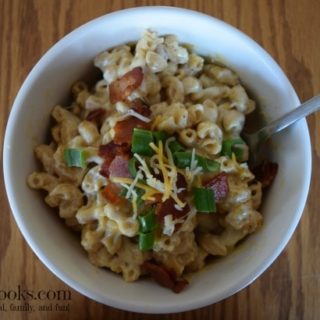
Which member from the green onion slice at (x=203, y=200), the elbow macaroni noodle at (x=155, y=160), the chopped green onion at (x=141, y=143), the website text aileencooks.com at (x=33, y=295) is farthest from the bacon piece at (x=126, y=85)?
the website text aileencooks.com at (x=33, y=295)

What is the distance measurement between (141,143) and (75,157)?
15 centimetres

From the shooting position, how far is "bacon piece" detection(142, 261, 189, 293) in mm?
996

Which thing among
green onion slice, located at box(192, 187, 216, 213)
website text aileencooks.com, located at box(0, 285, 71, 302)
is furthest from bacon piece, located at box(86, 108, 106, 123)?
website text aileencooks.com, located at box(0, 285, 71, 302)

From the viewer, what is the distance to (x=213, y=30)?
1.05 meters

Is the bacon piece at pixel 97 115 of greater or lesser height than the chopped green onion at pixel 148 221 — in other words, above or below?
above

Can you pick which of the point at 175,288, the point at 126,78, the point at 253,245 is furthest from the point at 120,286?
the point at 126,78

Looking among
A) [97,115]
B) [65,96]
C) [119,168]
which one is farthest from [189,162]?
[65,96]

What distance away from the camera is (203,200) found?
97cm

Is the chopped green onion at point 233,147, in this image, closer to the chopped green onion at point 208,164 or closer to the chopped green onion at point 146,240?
the chopped green onion at point 208,164

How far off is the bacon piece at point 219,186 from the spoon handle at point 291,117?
15 cm

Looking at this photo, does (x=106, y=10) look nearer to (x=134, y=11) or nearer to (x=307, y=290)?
(x=134, y=11)

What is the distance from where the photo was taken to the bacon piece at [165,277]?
39.2 inches

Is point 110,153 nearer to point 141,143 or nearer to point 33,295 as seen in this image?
point 141,143

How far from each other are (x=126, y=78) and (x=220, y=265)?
42 cm
